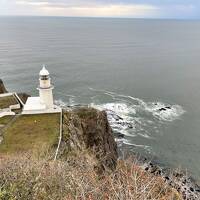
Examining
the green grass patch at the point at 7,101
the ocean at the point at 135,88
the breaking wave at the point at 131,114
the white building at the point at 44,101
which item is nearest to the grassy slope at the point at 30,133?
the white building at the point at 44,101

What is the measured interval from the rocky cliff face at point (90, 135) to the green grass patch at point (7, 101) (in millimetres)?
10308

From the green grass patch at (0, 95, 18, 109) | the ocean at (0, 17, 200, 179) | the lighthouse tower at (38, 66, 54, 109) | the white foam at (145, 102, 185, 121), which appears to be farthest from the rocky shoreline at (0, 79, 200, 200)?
the white foam at (145, 102, 185, 121)

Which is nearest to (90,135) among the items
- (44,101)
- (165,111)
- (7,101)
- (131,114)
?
(44,101)

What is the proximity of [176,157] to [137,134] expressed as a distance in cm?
972

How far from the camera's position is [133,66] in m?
115

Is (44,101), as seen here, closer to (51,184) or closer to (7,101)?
(7,101)

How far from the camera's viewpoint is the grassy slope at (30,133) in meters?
34.6

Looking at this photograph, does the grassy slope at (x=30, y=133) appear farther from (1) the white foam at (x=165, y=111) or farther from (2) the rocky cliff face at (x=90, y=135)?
(1) the white foam at (x=165, y=111)

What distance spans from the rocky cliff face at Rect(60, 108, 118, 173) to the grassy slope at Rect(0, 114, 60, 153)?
1.58 metres

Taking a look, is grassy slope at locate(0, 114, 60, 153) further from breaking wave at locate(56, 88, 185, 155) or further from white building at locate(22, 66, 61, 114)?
breaking wave at locate(56, 88, 185, 155)

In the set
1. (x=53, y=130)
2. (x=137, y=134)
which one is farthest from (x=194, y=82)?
(x=53, y=130)

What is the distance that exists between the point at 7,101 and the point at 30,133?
15.1 meters

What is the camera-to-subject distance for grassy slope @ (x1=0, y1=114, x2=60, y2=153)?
34647mm

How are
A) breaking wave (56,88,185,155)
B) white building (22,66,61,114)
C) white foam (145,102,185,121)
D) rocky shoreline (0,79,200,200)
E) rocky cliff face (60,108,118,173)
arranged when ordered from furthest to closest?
white foam (145,102,185,121) → breaking wave (56,88,185,155) → white building (22,66,61,114) → rocky shoreline (0,79,200,200) → rocky cliff face (60,108,118,173)
